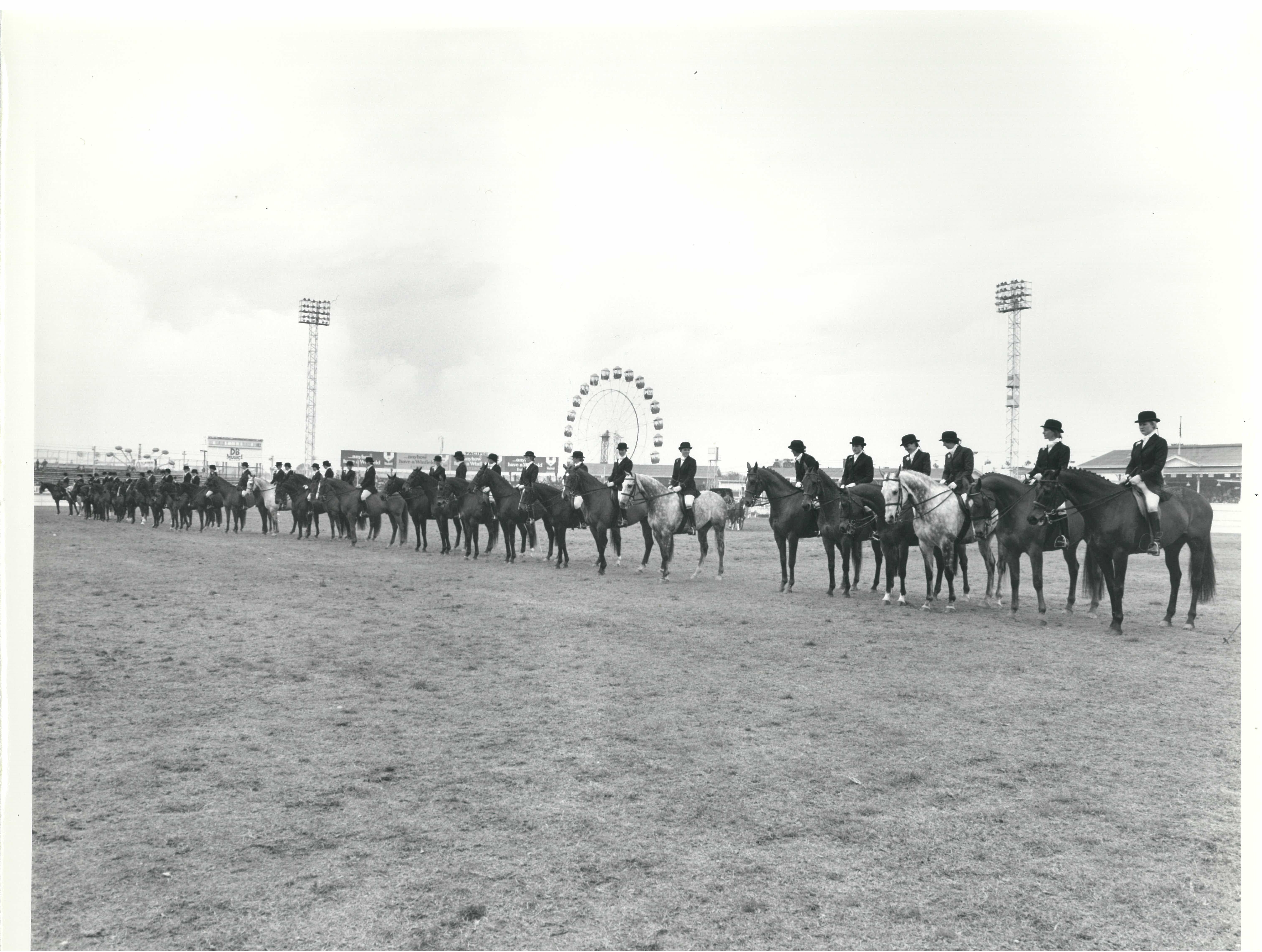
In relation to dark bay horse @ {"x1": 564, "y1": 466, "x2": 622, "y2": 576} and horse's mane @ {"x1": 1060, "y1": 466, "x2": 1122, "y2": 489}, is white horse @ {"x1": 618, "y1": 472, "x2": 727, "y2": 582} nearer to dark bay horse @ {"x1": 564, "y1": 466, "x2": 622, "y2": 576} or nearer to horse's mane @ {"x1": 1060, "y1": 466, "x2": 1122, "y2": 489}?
dark bay horse @ {"x1": 564, "y1": 466, "x2": 622, "y2": 576}

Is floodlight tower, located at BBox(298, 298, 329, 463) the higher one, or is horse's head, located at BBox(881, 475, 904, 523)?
floodlight tower, located at BBox(298, 298, 329, 463)

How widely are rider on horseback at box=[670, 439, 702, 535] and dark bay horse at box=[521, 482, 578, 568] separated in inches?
63.4

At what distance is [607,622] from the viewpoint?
11.5m

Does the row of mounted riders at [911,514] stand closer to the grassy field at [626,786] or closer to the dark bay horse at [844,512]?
the dark bay horse at [844,512]

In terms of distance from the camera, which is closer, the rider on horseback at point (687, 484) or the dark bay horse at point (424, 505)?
the rider on horseback at point (687, 484)

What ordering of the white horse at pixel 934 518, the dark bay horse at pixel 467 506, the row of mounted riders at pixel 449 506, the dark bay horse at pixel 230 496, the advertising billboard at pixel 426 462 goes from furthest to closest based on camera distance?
the advertising billboard at pixel 426 462 < the dark bay horse at pixel 230 496 < the dark bay horse at pixel 467 506 < the row of mounted riders at pixel 449 506 < the white horse at pixel 934 518

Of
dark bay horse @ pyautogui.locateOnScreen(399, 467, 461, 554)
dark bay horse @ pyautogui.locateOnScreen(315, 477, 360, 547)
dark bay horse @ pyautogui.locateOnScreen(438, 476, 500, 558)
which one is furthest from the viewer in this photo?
dark bay horse @ pyautogui.locateOnScreen(315, 477, 360, 547)

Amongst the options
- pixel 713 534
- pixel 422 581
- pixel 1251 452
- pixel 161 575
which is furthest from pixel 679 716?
pixel 713 534

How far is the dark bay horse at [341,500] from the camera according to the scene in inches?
1026

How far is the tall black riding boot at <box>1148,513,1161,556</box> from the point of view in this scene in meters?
10.6

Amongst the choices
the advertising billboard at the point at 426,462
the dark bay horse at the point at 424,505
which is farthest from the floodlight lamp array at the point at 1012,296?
the advertising billboard at the point at 426,462

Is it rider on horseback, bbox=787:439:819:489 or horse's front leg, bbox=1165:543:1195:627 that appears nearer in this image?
horse's front leg, bbox=1165:543:1195:627

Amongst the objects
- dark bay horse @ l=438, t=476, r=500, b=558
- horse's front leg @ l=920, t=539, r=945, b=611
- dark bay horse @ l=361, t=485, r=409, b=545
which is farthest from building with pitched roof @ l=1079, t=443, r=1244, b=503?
dark bay horse @ l=361, t=485, r=409, b=545

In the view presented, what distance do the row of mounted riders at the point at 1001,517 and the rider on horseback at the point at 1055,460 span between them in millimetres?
21
